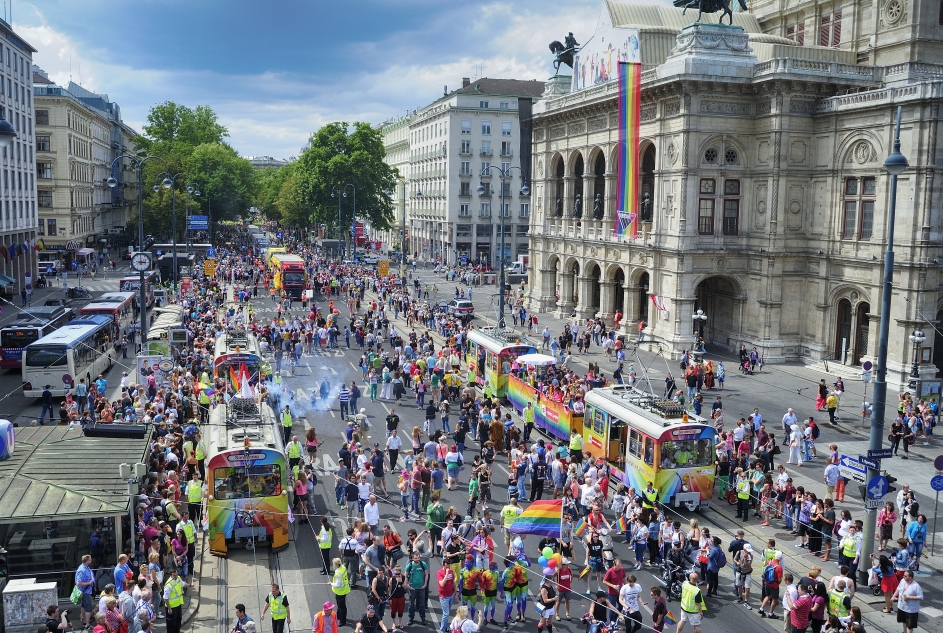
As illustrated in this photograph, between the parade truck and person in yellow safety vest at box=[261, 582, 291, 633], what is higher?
the parade truck

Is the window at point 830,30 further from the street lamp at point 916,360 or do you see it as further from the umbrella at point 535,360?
the umbrella at point 535,360

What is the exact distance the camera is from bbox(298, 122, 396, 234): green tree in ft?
338

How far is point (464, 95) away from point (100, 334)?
69654mm

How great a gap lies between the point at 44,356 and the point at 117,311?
9.50m

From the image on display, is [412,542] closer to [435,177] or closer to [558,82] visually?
[558,82]

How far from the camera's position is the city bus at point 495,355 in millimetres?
31953

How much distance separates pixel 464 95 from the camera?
10119cm

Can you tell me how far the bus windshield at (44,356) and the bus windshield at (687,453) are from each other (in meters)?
23.9

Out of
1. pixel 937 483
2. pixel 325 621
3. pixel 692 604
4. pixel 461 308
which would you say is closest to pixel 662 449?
pixel 937 483

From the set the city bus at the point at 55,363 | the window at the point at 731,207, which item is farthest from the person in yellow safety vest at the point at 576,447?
the window at the point at 731,207

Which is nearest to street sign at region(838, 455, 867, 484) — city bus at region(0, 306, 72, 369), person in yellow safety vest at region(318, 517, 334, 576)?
person in yellow safety vest at region(318, 517, 334, 576)

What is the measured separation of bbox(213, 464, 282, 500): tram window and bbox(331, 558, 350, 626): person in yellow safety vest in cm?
357

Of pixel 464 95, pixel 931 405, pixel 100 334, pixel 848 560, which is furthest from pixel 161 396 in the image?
pixel 464 95

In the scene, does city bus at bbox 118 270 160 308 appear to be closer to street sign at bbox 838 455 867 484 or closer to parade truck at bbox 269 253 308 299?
parade truck at bbox 269 253 308 299
